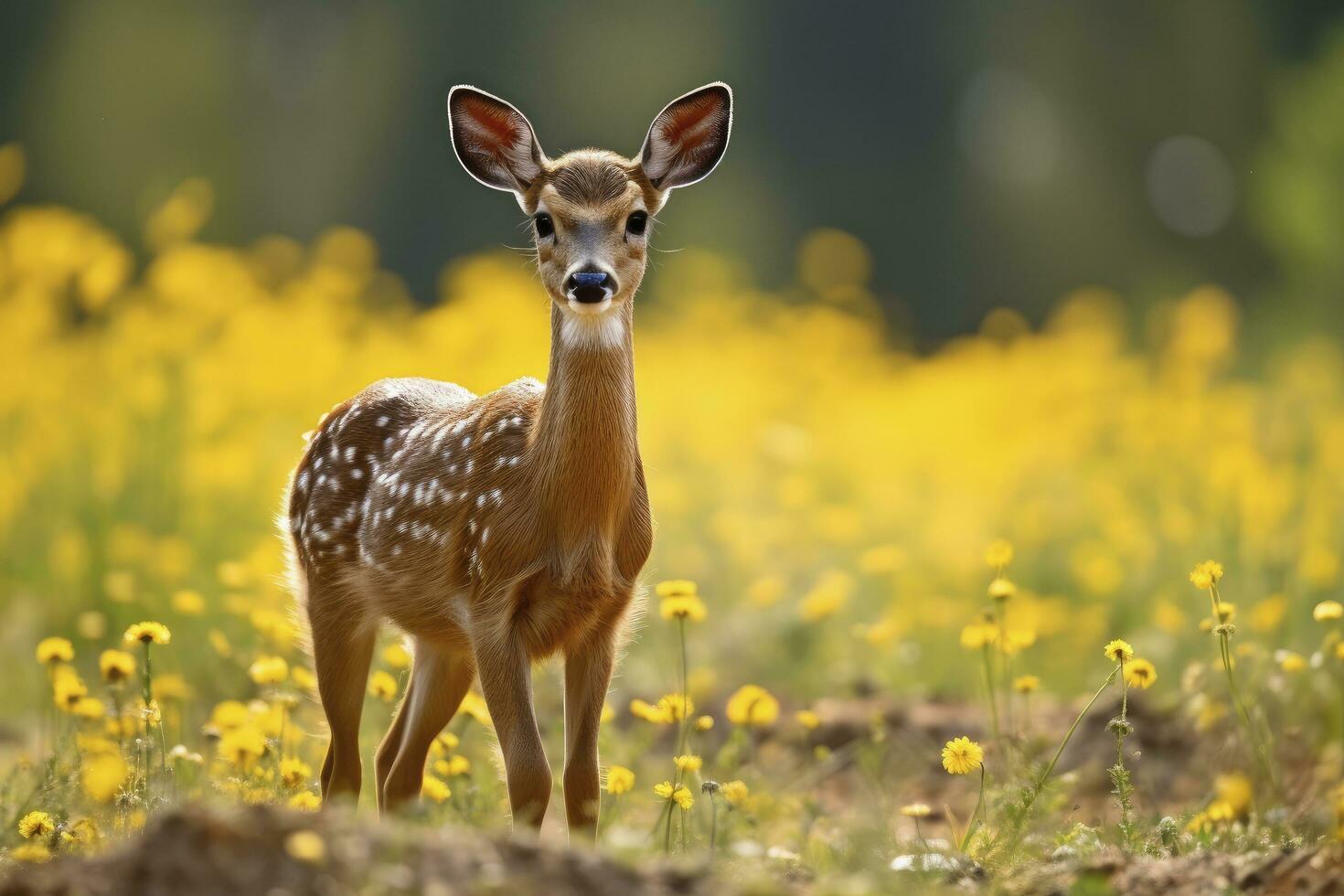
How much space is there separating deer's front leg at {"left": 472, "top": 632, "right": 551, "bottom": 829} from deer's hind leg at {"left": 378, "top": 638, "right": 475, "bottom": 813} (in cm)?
52

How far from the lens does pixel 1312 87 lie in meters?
13.4

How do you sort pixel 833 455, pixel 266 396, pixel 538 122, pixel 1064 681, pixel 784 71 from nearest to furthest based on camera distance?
pixel 1064 681
pixel 266 396
pixel 833 455
pixel 538 122
pixel 784 71

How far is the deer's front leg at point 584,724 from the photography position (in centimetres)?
501

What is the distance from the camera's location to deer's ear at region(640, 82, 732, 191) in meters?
5.49

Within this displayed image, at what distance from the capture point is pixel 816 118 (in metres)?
28.1

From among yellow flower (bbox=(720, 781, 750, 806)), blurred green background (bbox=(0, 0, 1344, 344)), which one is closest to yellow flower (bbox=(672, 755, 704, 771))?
yellow flower (bbox=(720, 781, 750, 806))

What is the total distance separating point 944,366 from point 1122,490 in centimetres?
506

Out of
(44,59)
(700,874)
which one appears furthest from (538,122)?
(700,874)

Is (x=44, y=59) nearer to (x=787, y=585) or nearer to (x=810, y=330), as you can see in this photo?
(x=810, y=330)

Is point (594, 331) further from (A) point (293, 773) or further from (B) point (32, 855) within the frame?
(B) point (32, 855)

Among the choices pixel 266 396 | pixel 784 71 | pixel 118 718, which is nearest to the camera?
pixel 118 718

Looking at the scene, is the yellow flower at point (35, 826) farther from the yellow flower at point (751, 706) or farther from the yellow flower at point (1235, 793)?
the yellow flower at point (1235, 793)

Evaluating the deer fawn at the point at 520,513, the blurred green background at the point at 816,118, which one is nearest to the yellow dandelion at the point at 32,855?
the deer fawn at the point at 520,513

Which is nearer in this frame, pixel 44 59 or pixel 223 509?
pixel 223 509
